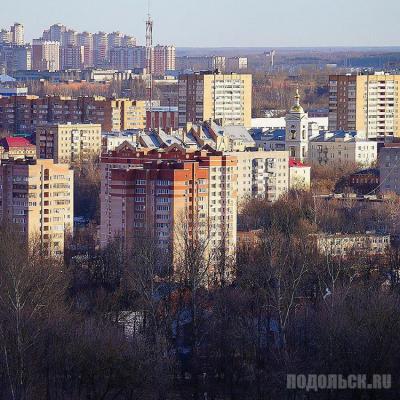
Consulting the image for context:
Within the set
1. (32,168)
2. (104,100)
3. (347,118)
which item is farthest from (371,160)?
(32,168)

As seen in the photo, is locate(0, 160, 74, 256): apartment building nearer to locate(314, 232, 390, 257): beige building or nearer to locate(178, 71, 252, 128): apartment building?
locate(314, 232, 390, 257): beige building

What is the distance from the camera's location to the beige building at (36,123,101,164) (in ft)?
95.0

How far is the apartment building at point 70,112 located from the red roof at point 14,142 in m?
3.51

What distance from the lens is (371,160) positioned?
28875 mm

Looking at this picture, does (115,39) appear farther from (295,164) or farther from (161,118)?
(295,164)

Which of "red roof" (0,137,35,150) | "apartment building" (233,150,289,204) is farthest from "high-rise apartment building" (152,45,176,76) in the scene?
"apartment building" (233,150,289,204)

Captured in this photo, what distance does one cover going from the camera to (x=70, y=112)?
35.0 meters

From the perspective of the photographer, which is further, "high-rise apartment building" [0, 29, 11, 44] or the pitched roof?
"high-rise apartment building" [0, 29, 11, 44]

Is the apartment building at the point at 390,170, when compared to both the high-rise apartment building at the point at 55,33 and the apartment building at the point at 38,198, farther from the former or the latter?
the high-rise apartment building at the point at 55,33

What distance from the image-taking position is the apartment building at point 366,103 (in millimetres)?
32406

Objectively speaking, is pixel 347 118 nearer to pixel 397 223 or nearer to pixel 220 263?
pixel 397 223

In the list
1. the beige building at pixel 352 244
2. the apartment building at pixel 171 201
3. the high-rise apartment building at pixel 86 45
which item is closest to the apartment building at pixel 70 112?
the apartment building at pixel 171 201

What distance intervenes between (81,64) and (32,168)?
49695 millimetres

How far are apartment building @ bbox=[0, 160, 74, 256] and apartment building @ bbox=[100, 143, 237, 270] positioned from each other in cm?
45
